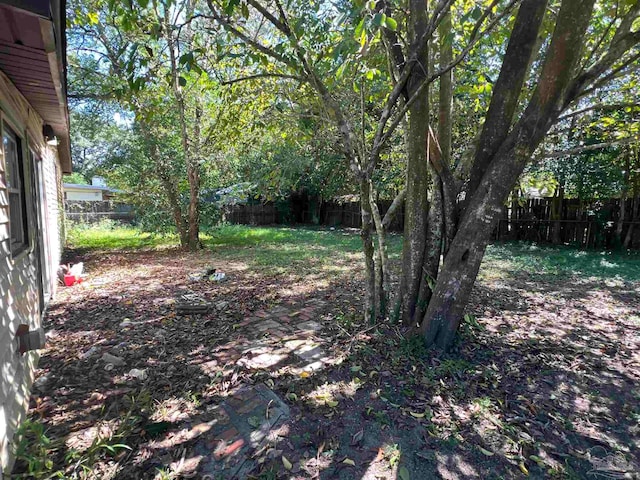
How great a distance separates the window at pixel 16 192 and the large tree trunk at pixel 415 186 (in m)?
3.35

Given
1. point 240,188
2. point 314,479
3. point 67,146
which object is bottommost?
point 314,479

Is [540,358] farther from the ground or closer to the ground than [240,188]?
closer to the ground

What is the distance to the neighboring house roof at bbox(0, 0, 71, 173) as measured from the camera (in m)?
1.51

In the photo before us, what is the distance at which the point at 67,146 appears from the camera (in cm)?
755

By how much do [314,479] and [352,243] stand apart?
9.35 metres

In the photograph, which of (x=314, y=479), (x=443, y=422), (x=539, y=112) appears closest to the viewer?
(x=314, y=479)

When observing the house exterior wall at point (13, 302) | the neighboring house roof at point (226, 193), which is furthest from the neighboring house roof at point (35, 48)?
the neighboring house roof at point (226, 193)

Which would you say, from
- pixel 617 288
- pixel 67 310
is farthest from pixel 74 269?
pixel 617 288

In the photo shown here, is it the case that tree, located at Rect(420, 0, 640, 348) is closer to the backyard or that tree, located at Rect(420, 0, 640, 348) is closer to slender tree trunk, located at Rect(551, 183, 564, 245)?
the backyard

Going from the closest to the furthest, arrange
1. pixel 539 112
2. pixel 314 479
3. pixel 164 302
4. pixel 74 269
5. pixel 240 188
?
pixel 314 479, pixel 539 112, pixel 164 302, pixel 74 269, pixel 240 188

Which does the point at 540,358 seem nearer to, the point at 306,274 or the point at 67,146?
the point at 306,274

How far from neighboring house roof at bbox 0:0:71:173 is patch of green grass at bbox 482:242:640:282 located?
254 inches

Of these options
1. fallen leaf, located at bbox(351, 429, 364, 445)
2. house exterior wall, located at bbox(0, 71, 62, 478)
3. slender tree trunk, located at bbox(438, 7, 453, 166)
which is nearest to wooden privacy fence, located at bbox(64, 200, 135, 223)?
house exterior wall, located at bbox(0, 71, 62, 478)

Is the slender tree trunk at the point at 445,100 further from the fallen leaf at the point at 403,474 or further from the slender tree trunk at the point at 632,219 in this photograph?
the slender tree trunk at the point at 632,219
